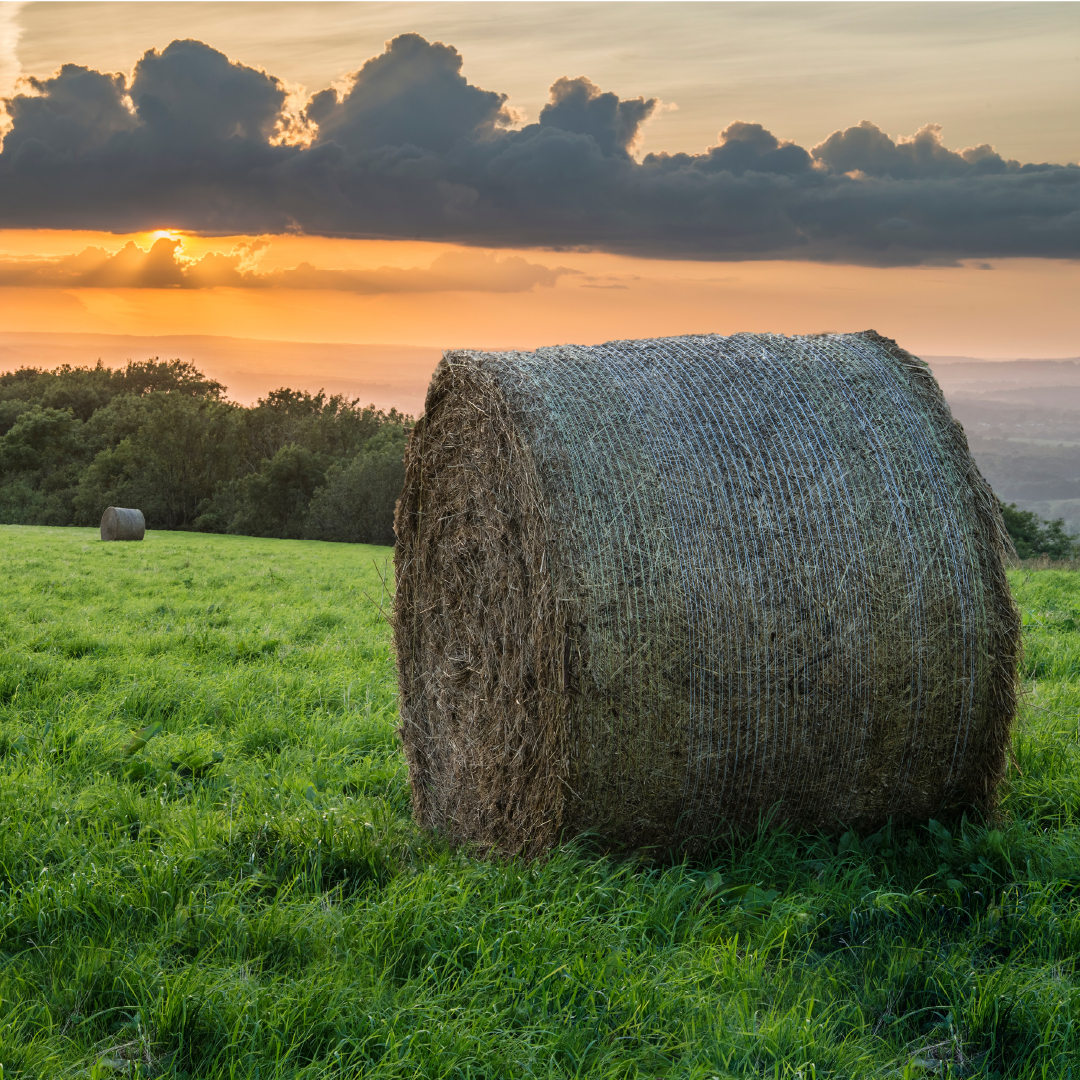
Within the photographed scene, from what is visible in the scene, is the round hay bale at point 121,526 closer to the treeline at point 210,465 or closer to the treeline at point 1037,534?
the treeline at point 210,465

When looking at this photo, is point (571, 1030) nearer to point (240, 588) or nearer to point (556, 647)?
point (556, 647)

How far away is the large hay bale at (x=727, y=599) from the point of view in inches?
161

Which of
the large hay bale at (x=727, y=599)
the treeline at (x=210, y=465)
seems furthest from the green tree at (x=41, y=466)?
the large hay bale at (x=727, y=599)

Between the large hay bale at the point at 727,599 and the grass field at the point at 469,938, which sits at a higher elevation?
the large hay bale at the point at 727,599

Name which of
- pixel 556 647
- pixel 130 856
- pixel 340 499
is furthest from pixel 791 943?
pixel 340 499

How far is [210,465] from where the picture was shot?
56719 mm

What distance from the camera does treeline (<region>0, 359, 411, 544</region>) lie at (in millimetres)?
49906

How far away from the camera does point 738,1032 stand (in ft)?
9.67

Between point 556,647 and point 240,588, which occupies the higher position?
point 556,647

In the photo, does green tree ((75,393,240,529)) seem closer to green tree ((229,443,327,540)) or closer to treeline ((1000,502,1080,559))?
green tree ((229,443,327,540))

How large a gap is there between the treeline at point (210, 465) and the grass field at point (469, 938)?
42.9 m

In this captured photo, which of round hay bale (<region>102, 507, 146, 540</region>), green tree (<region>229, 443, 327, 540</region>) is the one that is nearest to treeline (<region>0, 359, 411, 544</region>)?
green tree (<region>229, 443, 327, 540</region>)

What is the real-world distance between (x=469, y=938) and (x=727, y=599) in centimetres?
173

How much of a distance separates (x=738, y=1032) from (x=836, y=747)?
1638 mm
